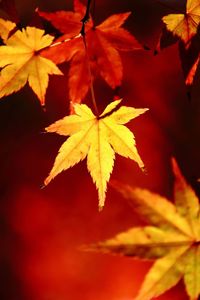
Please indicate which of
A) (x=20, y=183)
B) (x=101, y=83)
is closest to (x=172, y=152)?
(x=101, y=83)

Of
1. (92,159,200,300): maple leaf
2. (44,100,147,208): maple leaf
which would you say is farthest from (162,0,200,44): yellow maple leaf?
(92,159,200,300): maple leaf

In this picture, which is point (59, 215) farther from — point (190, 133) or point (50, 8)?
point (50, 8)

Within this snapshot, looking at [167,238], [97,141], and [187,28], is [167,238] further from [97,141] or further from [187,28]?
[187,28]

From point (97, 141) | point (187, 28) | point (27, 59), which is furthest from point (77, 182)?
point (187, 28)

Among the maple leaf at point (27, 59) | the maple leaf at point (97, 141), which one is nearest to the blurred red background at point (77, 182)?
the maple leaf at point (27, 59)

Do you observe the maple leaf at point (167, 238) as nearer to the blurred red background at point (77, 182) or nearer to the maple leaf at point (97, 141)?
the maple leaf at point (97, 141)

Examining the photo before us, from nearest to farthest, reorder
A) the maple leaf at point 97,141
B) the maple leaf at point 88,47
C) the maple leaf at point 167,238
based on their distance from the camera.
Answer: the maple leaf at point 167,238, the maple leaf at point 97,141, the maple leaf at point 88,47

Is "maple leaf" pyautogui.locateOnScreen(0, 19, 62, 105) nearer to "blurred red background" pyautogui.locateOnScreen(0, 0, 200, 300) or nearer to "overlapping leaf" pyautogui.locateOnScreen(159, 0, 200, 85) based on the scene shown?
"blurred red background" pyautogui.locateOnScreen(0, 0, 200, 300)
